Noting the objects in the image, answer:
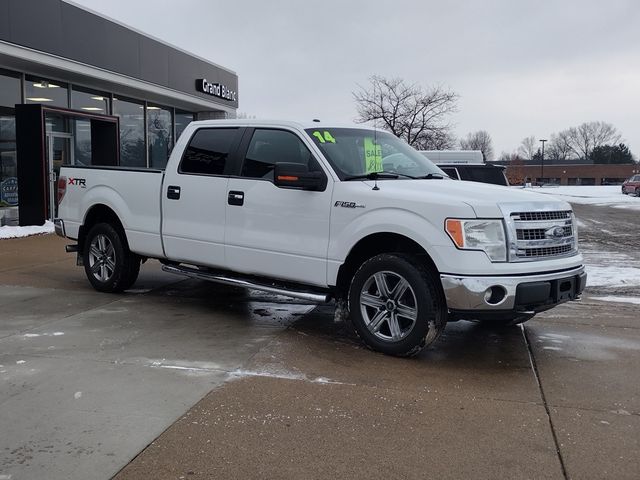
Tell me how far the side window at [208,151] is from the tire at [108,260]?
1.38 m

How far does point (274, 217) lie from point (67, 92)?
13.0 meters

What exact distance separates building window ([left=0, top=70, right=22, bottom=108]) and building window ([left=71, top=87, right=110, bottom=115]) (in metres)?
1.94

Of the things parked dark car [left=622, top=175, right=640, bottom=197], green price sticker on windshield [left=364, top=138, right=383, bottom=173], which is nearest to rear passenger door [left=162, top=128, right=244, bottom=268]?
green price sticker on windshield [left=364, top=138, right=383, bottom=173]

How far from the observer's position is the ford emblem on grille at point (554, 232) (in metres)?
5.15

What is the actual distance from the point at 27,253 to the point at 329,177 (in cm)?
772

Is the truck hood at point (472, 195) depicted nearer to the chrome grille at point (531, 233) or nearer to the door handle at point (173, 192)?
the chrome grille at point (531, 233)

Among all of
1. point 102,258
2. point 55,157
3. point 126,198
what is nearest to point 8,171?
point 55,157

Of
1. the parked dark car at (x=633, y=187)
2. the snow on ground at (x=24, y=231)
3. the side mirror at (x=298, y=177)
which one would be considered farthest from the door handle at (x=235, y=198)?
the parked dark car at (x=633, y=187)

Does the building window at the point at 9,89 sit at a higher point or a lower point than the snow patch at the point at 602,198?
higher

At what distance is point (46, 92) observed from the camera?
626 inches

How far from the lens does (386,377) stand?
4.77m

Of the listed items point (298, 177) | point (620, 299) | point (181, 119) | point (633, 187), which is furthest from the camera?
point (633, 187)

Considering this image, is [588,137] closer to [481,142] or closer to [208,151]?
[481,142]

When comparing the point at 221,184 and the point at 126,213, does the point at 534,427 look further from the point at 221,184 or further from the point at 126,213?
the point at 126,213
